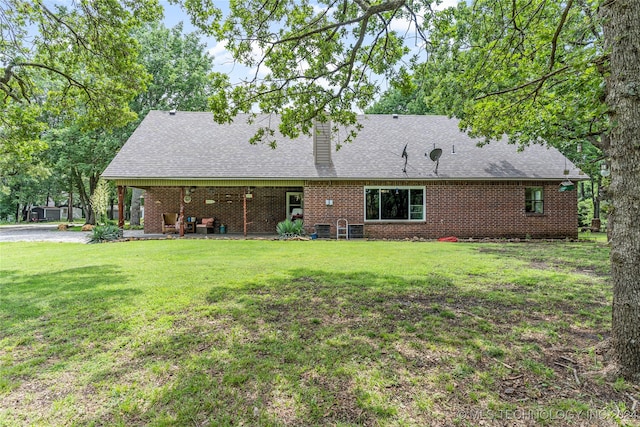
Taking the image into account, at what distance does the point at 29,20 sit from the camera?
751 centimetres

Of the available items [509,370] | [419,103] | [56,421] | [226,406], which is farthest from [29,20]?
[419,103]

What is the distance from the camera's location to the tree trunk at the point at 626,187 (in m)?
2.78

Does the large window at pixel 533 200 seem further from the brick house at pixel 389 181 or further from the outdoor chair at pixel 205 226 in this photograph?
the outdoor chair at pixel 205 226

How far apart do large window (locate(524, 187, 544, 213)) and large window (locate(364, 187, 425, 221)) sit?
14.4ft

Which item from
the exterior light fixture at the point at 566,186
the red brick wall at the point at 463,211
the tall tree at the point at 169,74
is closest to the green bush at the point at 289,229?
the red brick wall at the point at 463,211

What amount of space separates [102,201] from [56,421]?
2003 centimetres

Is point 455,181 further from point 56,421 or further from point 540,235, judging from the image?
point 56,421

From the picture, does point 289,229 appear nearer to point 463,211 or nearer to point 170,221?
point 170,221

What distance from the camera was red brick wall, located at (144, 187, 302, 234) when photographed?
53.6ft

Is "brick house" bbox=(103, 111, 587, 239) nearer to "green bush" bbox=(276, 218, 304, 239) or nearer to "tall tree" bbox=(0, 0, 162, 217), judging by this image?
"green bush" bbox=(276, 218, 304, 239)

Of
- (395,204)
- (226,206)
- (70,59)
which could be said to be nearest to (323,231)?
(395,204)

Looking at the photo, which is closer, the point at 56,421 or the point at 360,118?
the point at 56,421

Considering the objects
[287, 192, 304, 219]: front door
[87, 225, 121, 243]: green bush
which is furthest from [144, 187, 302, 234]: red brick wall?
[87, 225, 121, 243]: green bush

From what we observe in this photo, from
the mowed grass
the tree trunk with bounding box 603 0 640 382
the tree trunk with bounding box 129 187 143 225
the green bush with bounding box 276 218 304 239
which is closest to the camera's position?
the mowed grass
